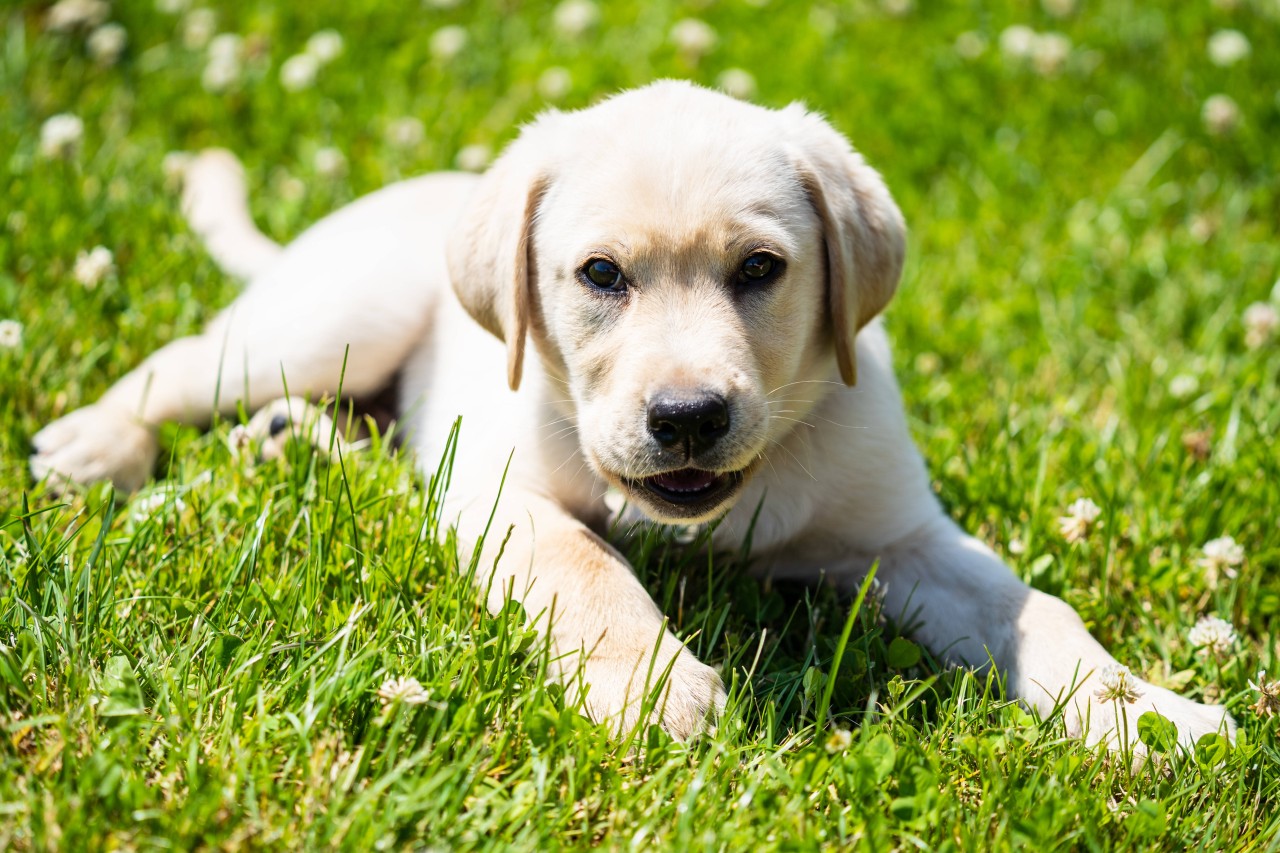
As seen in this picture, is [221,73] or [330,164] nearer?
[330,164]

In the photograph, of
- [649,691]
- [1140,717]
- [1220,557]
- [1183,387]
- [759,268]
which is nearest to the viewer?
[649,691]

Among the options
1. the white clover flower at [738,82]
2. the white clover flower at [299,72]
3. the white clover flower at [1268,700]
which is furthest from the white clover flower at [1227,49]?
the white clover flower at [299,72]

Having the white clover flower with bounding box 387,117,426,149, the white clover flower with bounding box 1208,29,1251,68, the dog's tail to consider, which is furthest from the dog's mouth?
the white clover flower with bounding box 1208,29,1251,68

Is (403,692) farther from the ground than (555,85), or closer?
closer

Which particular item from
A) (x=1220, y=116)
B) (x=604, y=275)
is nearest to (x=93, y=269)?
(x=604, y=275)

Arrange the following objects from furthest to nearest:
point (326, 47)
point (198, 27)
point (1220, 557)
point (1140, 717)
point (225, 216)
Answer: point (198, 27) → point (326, 47) → point (225, 216) → point (1220, 557) → point (1140, 717)

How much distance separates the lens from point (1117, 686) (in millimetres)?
2494

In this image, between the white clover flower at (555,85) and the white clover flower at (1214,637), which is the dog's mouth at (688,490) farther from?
the white clover flower at (555,85)

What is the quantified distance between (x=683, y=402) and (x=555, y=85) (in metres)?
3.55

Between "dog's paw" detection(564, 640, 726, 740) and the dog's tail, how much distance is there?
2484 mm

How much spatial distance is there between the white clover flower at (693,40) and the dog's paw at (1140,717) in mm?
3984

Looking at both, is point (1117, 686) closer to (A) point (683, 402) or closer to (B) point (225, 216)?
(A) point (683, 402)

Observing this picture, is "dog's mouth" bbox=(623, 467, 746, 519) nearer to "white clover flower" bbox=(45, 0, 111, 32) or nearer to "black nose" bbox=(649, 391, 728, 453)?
"black nose" bbox=(649, 391, 728, 453)

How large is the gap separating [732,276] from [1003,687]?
3.58ft
